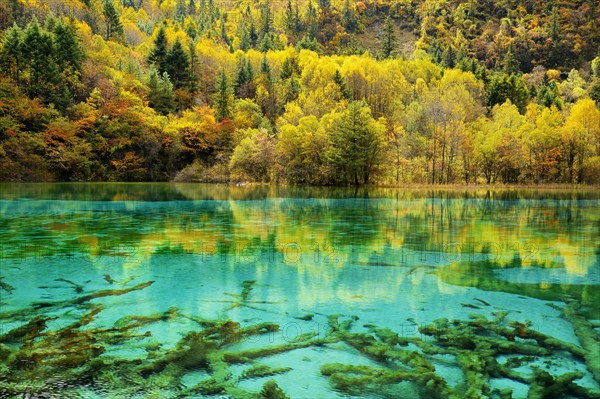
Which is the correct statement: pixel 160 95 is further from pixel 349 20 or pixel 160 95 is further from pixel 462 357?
pixel 349 20

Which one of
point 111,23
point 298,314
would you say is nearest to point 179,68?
point 111,23

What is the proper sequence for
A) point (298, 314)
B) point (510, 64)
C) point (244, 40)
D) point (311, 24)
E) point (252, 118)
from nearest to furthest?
point (298, 314)
point (252, 118)
point (510, 64)
point (244, 40)
point (311, 24)

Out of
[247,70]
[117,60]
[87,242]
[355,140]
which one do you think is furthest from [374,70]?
[87,242]

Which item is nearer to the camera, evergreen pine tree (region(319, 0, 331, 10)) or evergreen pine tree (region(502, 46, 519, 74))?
evergreen pine tree (region(502, 46, 519, 74))

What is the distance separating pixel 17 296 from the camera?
8938 mm

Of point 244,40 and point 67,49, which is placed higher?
point 244,40

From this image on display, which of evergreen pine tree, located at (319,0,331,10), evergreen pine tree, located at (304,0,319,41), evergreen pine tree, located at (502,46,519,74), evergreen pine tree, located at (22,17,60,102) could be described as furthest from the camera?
evergreen pine tree, located at (319,0,331,10)

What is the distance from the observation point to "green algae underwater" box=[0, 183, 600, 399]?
18.2 feet

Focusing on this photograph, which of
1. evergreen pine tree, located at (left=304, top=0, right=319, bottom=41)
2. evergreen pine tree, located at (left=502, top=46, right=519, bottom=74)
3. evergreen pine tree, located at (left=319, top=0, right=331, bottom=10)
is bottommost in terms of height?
evergreen pine tree, located at (left=502, top=46, right=519, bottom=74)

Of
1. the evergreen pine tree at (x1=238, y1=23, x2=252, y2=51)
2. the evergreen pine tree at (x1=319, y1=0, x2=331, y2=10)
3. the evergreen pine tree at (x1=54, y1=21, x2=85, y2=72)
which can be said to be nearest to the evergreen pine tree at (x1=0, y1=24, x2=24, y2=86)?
the evergreen pine tree at (x1=54, y1=21, x2=85, y2=72)

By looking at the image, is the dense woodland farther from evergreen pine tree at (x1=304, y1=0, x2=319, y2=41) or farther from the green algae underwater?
evergreen pine tree at (x1=304, y1=0, x2=319, y2=41)

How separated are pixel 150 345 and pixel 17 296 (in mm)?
3848

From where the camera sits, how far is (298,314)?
7.92 meters

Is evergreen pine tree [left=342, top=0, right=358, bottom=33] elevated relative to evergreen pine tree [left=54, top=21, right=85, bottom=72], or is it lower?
elevated
